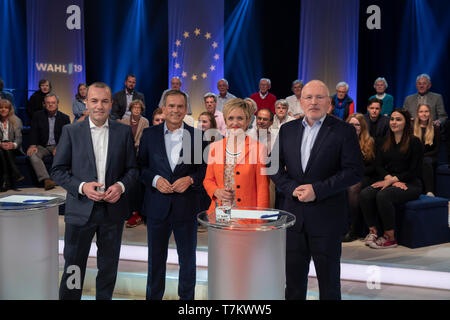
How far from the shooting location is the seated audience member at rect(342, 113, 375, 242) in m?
4.45

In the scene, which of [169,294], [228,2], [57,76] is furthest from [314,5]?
[169,294]

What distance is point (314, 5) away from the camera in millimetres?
8852

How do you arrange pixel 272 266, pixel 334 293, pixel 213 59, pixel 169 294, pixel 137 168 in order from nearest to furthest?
pixel 272 266, pixel 334 293, pixel 137 168, pixel 169 294, pixel 213 59

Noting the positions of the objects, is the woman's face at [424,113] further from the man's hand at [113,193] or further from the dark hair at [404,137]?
the man's hand at [113,193]

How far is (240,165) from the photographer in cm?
279

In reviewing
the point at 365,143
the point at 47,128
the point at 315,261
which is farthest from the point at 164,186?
the point at 47,128

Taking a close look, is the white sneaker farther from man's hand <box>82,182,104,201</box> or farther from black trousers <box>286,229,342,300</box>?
man's hand <box>82,182,104,201</box>

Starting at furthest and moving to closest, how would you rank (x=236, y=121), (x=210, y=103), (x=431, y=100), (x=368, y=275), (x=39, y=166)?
(x=431, y=100), (x=39, y=166), (x=210, y=103), (x=368, y=275), (x=236, y=121)

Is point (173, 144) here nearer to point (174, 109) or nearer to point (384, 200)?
point (174, 109)

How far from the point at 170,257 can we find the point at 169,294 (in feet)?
1.59

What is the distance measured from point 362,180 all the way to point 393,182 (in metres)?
0.30

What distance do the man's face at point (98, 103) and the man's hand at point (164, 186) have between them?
19.2 inches

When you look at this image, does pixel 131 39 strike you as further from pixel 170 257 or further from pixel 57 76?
pixel 170 257

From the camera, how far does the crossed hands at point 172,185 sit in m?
2.73
